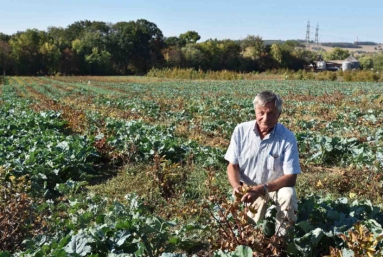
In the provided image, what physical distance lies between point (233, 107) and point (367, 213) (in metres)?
10.8

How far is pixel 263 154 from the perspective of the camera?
12.2ft

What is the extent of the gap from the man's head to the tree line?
57609 millimetres

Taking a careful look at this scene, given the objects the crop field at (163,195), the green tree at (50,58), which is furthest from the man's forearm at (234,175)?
the green tree at (50,58)

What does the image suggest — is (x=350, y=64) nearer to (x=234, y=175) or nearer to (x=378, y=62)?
(x=378, y=62)

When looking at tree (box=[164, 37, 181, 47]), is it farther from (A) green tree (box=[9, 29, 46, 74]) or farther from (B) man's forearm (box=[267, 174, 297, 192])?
(B) man's forearm (box=[267, 174, 297, 192])

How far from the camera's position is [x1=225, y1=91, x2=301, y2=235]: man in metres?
3.51

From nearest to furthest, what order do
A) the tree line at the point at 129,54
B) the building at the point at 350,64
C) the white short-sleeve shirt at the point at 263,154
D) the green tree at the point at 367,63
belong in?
the white short-sleeve shirt at the point at 263,154
the tree line at the point at 129,54
the building at the point at 350,64
the green tree at the point at 367,63

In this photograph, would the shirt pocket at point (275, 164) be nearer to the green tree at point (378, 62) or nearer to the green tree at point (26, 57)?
the green tree at point (26, 57)

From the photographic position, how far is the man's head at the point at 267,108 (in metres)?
3.54

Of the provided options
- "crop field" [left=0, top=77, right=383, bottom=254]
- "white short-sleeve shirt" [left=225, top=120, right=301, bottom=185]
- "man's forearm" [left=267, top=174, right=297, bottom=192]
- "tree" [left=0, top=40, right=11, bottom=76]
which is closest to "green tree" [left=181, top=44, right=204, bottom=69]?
"tree" [left=0, top=40, right=11, bottom=76]

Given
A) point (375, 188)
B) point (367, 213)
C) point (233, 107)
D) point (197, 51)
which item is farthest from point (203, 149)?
point (197, 51)

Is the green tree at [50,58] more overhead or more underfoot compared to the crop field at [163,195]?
more overhead

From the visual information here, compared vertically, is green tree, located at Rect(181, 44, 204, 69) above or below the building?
above

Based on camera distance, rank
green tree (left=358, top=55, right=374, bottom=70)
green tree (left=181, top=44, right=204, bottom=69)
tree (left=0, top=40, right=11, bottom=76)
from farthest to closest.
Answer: green tree (left=358, top=55, right=374, bottom=70), green tree (left=181, top=44, right=204, bottom=69), tree (left=0, top=40, right=11, bottom=76)
